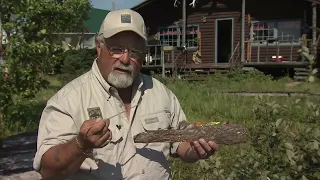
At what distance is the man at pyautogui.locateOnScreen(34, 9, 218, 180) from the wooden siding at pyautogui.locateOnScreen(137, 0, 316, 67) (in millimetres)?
18361

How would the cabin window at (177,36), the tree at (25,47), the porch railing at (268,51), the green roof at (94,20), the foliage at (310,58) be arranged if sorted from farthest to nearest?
the green roof at (94,20) < the cabin window at (177,36) < the porch railing at (268,51) < the tree at (25,47) < the foliage at (310,58)

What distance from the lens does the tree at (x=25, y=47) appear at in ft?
23.9

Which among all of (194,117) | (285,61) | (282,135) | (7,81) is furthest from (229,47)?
(282,135)

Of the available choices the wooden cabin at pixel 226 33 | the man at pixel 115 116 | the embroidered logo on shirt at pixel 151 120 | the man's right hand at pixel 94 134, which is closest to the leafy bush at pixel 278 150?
the man at pixel 115 116

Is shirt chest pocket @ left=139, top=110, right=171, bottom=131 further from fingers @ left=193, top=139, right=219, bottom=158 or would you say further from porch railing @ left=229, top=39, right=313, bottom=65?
porch railing @ left=229, top=39, right=313, bottom=65

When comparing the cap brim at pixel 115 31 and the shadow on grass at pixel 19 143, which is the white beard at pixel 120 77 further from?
the shadow on grass at pixel 19 143

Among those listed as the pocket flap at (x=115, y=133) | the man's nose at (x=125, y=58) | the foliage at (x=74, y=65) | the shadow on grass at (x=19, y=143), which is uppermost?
the man's nose at (x=125, y=58)

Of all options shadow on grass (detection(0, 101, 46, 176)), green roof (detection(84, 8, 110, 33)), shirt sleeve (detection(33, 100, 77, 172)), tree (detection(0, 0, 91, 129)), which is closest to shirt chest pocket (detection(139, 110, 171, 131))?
shirt sleeve (detection(33, 100, 77, 172))

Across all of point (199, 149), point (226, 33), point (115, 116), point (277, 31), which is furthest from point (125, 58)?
point (226, 33)

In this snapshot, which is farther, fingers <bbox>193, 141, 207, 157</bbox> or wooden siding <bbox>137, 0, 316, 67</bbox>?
wooden siding <bbox>137, 0, 316, 67</bbox>

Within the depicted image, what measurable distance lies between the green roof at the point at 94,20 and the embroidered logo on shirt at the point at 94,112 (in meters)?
37.2

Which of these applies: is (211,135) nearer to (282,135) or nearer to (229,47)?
(282,135)

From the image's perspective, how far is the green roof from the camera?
39978 millimetres

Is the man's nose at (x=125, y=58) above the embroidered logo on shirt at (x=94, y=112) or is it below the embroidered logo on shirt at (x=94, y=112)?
above
